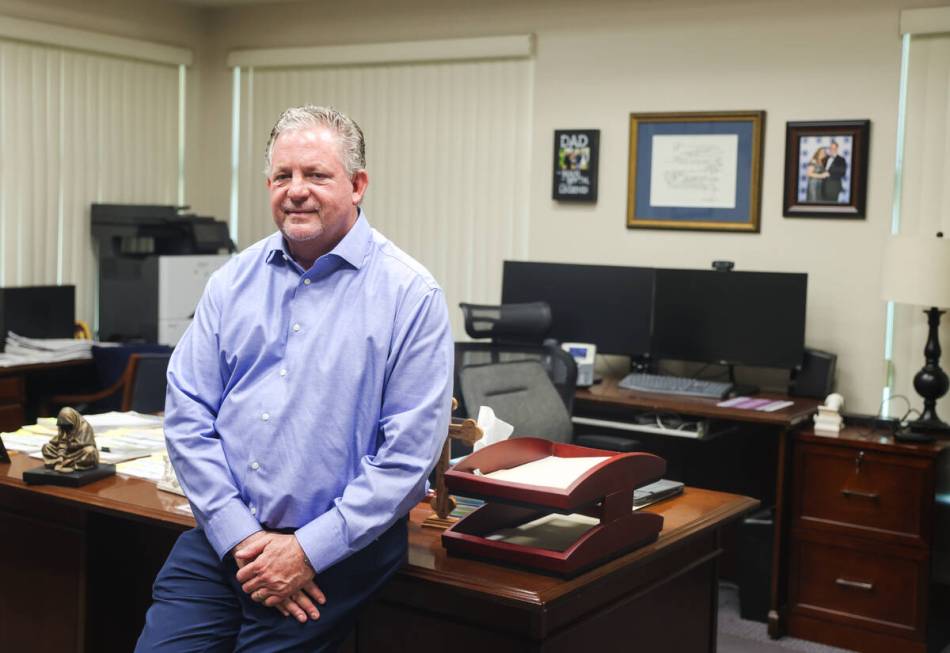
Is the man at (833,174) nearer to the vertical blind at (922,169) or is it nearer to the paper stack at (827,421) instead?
the vertical blind at (922,169)

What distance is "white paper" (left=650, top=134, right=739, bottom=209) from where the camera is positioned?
5180 mm

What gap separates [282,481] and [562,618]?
628mm

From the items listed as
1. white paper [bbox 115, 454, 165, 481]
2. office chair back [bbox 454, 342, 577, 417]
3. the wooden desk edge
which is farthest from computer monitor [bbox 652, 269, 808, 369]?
the wooden desk edge

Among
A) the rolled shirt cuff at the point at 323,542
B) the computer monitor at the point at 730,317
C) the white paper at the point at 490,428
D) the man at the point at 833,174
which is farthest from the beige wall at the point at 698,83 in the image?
the rolled shirt cuff at the point at 323,542

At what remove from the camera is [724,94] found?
5.18m

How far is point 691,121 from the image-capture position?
5.24 metres

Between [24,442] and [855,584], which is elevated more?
[24,442]

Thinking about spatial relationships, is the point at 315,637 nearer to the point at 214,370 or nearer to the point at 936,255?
the point at 214,370

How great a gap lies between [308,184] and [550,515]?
0.89 metres

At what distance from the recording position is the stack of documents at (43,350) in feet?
17.6

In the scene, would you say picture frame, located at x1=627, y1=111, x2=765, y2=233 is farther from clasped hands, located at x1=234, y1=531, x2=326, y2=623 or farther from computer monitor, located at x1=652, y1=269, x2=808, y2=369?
clasped hands, located at x1=234, y1=531, x2=326, y2=623

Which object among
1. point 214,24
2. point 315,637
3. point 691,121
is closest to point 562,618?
point 315,637

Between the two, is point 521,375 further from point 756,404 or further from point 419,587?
point 419,587

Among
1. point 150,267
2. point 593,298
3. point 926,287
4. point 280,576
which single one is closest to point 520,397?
point 593,298
